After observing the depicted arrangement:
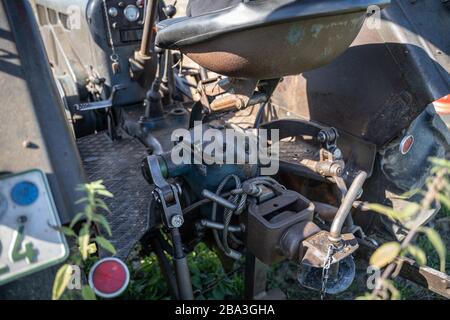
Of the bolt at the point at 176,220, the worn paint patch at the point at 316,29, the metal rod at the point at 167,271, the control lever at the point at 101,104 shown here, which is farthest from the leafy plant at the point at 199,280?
the worn paint patch at the point at 316,29

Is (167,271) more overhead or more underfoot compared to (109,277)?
more underfoot

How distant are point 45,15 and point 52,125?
2.35 m

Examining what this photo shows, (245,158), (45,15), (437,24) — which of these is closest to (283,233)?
(245,158)

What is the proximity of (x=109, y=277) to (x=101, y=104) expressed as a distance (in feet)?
5.08

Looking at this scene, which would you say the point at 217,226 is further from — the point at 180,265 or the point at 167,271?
the point at 167,271

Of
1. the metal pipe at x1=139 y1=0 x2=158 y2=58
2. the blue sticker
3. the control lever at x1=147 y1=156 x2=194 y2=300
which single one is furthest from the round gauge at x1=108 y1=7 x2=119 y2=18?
the blue sticker

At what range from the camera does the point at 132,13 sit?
2.31 meters

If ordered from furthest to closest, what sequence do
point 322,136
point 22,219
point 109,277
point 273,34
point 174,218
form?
point 322,136
point 174,218
point 273,34
point 109,277
point 22,219

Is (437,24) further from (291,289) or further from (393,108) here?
(291,289)

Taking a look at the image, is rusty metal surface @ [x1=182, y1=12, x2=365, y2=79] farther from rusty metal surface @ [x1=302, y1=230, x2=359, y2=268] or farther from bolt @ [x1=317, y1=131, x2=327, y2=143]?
rusty metal surface @ [x1=302, y1=230, x2=359, y2=268]

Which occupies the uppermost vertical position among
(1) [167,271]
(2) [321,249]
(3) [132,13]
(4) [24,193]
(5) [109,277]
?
(3) [132,13]

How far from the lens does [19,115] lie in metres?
0.87

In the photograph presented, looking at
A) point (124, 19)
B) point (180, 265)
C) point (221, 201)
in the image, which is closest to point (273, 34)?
point (221, 201)

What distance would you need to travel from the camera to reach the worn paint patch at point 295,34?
1.03 meters
